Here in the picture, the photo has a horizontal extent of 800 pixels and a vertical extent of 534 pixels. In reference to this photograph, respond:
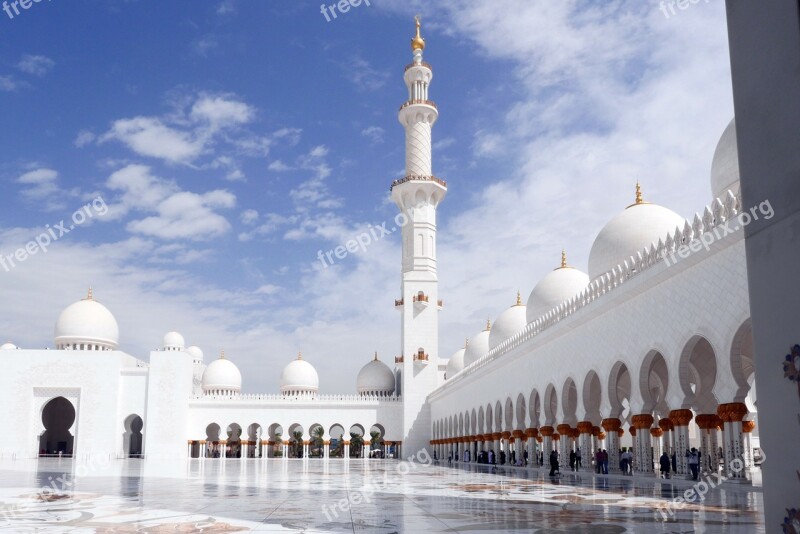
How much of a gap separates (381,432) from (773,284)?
31506 mm

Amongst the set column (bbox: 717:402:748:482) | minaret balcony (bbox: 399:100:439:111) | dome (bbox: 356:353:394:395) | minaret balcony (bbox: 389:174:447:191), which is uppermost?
minaret balcony (bbox: 399:100:439:111)

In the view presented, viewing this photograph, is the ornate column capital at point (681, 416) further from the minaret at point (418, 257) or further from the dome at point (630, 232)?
the minaret at point (418, 257)

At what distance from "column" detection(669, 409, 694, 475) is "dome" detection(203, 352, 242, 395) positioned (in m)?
27.9

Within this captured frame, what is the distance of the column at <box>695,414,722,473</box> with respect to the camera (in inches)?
444

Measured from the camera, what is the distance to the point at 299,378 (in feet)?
121

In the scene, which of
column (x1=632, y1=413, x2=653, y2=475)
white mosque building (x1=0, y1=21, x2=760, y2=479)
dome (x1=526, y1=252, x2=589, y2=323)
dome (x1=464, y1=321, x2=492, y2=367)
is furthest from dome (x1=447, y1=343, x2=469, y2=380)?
column (x1=632, y1=413, x2=653, y2=475)

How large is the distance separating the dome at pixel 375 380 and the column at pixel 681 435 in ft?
77.1

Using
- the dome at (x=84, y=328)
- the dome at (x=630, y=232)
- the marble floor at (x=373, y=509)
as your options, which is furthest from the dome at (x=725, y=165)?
the dome at (x=84, y=328)

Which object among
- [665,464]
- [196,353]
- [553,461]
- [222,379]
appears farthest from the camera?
[196,353]

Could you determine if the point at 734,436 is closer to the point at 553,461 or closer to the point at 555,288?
the point at 553,461

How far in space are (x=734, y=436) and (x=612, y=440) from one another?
4212 mm

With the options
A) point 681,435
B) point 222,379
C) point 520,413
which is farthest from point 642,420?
point 222,379

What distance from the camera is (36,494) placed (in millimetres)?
8906

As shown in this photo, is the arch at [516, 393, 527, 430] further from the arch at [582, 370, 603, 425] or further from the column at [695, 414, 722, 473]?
the column at [695, 414, 722, 473]
